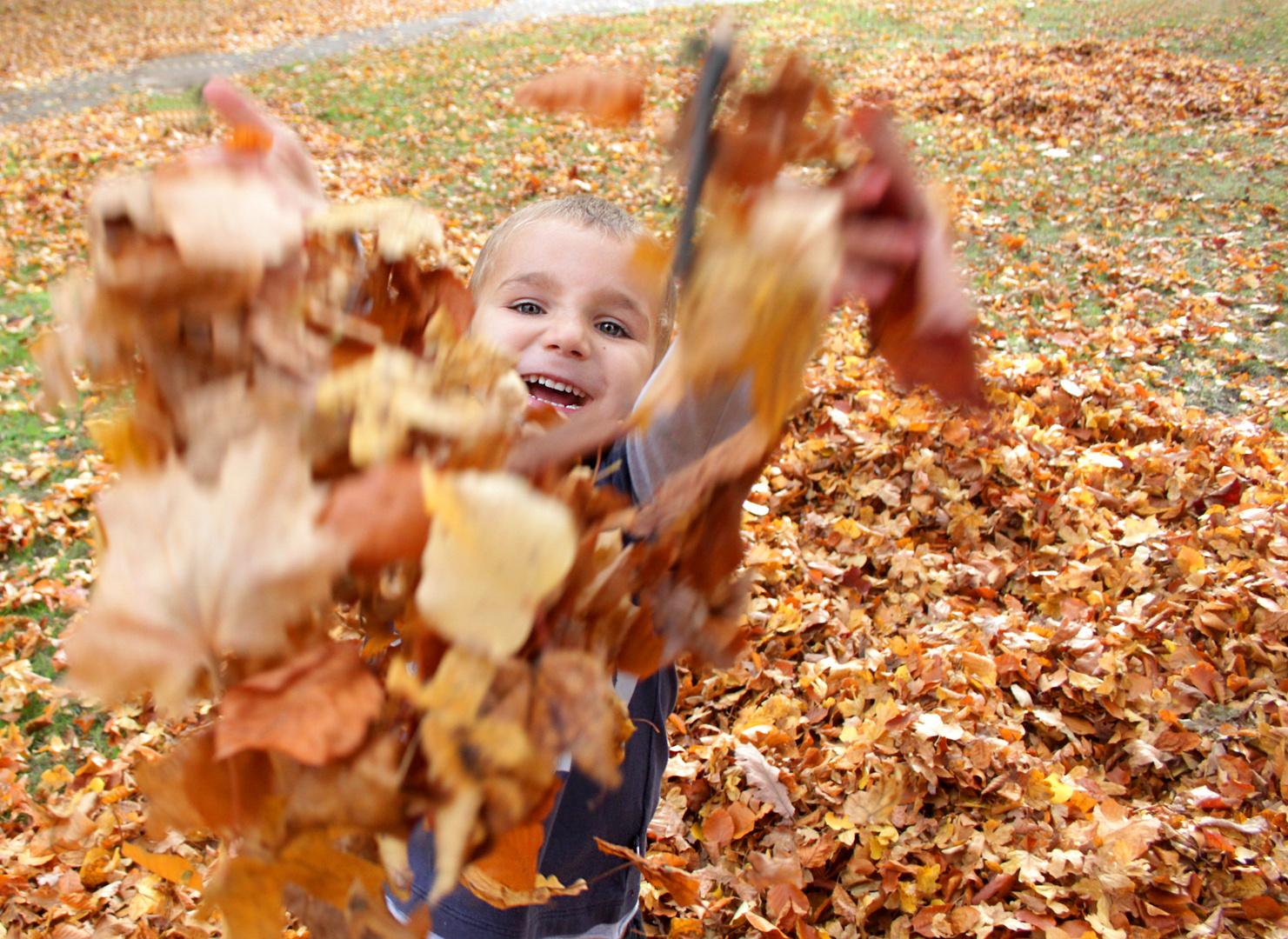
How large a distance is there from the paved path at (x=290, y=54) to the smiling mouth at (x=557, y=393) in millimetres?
8385

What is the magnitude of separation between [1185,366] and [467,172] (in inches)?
246

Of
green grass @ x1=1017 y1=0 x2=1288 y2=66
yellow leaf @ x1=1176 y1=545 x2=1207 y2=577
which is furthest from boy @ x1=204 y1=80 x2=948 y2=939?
green grass @ x1=1017 y1=0 x2=1288 y2=66

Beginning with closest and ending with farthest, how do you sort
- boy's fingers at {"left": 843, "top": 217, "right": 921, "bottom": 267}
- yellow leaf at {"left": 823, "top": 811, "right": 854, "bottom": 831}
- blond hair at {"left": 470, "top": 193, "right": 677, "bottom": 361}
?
1. boy's fingers at {"left": 843, "top": 217, "right": 921, "bottom": 267}
2. blond hair at {"left": 470, "top": 193, "right": 677, "bottom": 361}
3. yellow leaf at {"left": 823, "top": 811, "right": 854, "bottom": 831}

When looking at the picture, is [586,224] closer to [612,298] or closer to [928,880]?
[612,298]

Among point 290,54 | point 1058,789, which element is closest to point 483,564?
point 1058,789

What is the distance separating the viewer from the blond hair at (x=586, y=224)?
1.72m

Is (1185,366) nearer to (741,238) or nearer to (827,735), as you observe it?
(827,735)

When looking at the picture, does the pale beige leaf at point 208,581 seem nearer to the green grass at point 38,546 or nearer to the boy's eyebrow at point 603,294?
the boy's eyebrow at point 603,294

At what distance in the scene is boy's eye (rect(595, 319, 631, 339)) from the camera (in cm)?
158

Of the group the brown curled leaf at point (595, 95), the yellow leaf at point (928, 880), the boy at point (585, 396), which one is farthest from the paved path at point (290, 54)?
the yellow leaf at point (928, 880)

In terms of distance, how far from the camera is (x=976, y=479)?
3.33 metres

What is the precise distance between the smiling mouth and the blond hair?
30 centimetres

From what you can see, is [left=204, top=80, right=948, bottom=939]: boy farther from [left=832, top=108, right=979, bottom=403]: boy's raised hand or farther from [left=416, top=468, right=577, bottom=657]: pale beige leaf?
[left=416, top=468, right=577, bottom=657]: pale beige leaf

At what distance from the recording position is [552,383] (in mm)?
1490
